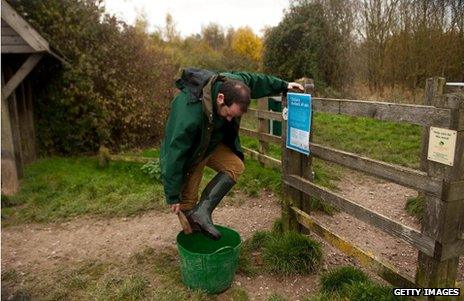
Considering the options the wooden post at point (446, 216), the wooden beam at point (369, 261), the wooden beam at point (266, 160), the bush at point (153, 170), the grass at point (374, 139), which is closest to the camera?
the wooden post at point (446, 216)

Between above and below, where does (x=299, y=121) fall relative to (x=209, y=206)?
above

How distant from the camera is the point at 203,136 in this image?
140 inches

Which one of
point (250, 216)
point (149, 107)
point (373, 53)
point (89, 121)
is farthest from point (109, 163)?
point (373, 53)

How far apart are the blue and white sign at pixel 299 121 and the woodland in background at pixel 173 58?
5.99 meters

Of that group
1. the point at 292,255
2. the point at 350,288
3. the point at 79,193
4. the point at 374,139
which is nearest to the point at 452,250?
the point at 350,288

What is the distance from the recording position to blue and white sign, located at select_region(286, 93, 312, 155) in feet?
13.2

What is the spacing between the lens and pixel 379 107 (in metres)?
3.26

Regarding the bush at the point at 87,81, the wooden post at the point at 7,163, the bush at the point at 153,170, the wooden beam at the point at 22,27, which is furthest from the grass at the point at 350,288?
the bush at the point at 87,81

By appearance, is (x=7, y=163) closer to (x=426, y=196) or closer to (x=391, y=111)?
(x=391, y=111)

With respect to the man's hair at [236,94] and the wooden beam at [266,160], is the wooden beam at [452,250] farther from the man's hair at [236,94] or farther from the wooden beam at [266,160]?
the wooden beam at [266,160]

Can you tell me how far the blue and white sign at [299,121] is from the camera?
4.03 m

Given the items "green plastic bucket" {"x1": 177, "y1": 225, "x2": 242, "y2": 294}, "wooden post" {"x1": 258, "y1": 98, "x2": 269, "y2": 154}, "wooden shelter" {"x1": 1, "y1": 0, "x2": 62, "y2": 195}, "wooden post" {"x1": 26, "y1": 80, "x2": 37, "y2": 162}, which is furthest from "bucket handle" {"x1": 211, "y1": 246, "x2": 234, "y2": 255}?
"wooden post" {"x1": 26, "y1": 80, "x2": 37, "y2": 162}

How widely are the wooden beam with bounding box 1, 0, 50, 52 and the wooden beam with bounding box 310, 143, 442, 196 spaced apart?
5.73 meters

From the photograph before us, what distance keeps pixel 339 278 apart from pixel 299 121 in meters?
1.60
